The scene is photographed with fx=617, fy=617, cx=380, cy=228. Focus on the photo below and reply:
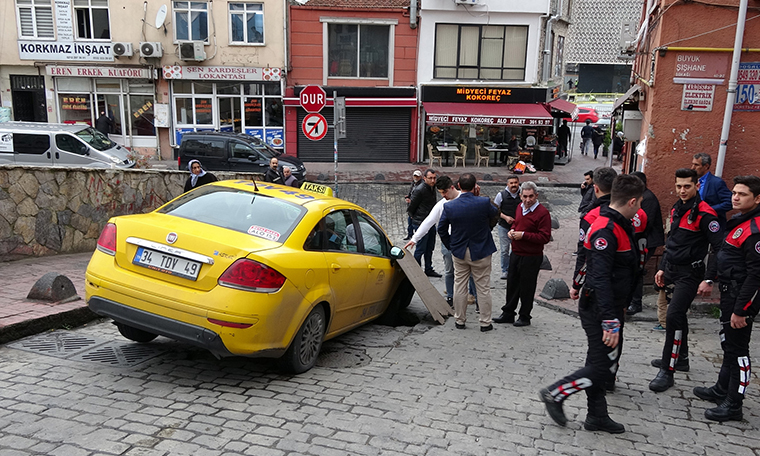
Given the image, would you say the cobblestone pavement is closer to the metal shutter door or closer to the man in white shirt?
Result: the man in white shirt

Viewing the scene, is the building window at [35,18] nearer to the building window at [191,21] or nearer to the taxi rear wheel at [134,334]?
the building window at [191,21]

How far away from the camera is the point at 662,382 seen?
5.18 meters

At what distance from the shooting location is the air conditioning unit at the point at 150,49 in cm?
2327

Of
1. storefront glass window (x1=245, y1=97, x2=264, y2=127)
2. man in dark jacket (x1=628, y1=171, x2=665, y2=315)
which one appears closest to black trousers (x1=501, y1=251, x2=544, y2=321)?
man in dark jacket (x1=628, y1=171, x2=665, y2=315)

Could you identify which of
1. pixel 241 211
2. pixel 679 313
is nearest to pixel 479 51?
pixel 679 313

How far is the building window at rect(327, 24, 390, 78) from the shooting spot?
2448 cm

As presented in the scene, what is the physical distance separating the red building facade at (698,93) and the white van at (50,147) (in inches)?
526

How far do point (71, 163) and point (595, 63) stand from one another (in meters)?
60.5

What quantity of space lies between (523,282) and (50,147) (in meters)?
14.0

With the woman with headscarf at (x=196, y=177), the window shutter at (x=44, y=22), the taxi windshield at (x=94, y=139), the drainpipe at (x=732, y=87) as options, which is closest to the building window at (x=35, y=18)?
the window shutter at (x=44, y=22)

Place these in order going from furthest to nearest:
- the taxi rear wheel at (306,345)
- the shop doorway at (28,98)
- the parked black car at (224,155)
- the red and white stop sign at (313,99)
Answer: the shop doorway at (28,98), the parked black car at (224,155), the red and white stop sign at (313,99), the taxi rear wheel at (306,345)

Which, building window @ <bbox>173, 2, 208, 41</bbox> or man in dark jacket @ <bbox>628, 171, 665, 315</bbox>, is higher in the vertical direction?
building window @ <bbox>173, 2, 208, 41</bbox>

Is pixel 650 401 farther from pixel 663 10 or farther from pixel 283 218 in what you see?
pixel 663 10

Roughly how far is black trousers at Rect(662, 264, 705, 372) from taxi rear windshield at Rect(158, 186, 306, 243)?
3325mm
